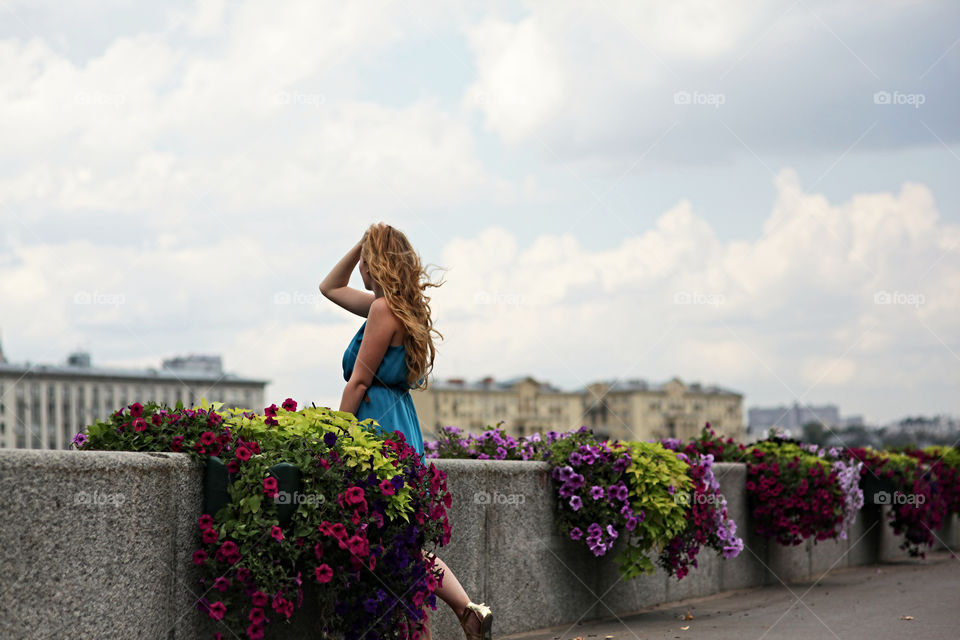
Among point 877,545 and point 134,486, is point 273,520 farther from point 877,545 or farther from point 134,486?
point 877,545

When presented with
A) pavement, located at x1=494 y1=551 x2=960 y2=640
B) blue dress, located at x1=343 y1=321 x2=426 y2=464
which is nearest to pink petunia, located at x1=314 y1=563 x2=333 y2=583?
blue dress, located at x1=343 y1=321 x2=426 y2=464

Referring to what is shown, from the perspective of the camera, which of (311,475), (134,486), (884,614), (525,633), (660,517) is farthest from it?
(884,614)

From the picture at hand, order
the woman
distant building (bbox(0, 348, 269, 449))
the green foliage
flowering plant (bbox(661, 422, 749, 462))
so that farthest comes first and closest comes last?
1. distant building (bbox(0, 348, 269, 449))
2. flowering plant (bbox(661, 422, 749, 462))
3. the green foliage
4. the woman

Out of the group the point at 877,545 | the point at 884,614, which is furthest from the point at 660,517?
the point at 877,545

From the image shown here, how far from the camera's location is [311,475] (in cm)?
432

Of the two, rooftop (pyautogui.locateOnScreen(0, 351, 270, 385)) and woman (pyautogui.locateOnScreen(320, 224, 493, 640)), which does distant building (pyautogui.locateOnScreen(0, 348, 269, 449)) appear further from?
woman (pyautogui.locateOnScreen(320, 224, 493, 640))

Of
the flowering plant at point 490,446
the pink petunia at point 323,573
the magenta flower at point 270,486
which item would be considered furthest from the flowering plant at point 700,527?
the magenta flower at point 270,486

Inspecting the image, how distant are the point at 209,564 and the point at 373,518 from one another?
0.66 meters

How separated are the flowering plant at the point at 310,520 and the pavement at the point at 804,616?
76.1 inches

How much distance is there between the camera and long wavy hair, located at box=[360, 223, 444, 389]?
525 centimetres

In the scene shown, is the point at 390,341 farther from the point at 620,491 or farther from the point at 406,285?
the point at 620,491

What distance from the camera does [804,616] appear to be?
746 centimetres

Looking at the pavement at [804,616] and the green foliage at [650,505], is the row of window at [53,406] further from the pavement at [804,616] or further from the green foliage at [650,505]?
the green foliage at [650,505]

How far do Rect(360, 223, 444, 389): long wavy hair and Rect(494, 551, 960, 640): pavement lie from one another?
1948mm
